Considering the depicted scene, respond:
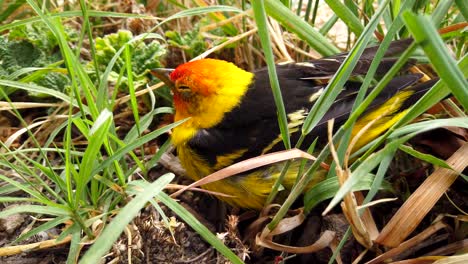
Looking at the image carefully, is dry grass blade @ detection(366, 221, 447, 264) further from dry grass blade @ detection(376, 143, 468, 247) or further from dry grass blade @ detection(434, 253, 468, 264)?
dry grass blade @ detection(434, 253, 468, 264)

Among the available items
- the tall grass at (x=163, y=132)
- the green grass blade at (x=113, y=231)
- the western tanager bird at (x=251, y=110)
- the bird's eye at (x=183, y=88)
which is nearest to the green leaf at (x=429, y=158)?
the tall grass at (x=163, y=132)

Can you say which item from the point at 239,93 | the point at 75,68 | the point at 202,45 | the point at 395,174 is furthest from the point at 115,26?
the point at 395,174

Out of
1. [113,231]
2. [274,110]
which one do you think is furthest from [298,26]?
[113,231]

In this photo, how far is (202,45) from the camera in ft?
7.23

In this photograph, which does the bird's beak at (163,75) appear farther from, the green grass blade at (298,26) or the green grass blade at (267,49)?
the green grass blade at (267,49)

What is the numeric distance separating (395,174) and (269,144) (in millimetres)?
374

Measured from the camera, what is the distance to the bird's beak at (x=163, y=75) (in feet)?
6.42

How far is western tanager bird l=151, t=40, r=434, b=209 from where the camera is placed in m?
1.73

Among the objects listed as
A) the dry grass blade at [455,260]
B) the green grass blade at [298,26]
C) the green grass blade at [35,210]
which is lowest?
the dry grass blade at [455,260]

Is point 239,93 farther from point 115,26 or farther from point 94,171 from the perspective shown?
point 115,26

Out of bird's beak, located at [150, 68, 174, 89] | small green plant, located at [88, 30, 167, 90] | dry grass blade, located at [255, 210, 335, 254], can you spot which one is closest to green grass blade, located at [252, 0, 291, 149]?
dry grass blade, located at [255, 210, 335, 254]

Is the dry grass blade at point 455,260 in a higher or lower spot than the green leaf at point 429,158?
lower

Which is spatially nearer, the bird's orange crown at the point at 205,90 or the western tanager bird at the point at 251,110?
the western tanager bird at the point at 251,110

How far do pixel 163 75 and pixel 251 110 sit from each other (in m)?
0.35
